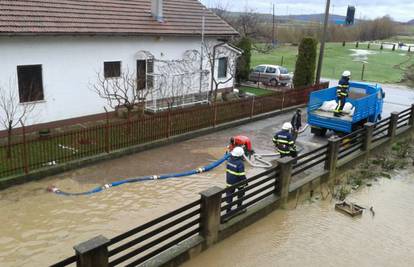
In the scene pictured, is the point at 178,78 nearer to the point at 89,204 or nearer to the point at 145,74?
the point at 145,74

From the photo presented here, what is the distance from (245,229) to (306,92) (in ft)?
42.9

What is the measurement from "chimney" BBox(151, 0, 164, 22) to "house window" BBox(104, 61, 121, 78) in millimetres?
3117

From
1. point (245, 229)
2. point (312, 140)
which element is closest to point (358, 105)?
point (312, 140)

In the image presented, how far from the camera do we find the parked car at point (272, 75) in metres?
25.9

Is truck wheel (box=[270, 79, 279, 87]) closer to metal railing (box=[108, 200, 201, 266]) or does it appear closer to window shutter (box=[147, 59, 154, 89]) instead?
window shutter (box=[147, 59, 154, 89])

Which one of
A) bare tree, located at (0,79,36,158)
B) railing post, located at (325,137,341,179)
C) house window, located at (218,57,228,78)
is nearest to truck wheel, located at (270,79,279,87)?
house window, located at (218,57,228,78)

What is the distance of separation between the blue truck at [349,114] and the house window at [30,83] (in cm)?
939

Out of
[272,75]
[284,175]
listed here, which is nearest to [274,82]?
[272,75]

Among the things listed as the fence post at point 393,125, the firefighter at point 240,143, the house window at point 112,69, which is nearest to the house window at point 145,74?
the house window at point 112,69

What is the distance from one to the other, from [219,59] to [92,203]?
13.4 m

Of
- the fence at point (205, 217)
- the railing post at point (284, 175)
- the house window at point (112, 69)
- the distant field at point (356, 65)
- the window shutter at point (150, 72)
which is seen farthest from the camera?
the distant field at point (356, 65)

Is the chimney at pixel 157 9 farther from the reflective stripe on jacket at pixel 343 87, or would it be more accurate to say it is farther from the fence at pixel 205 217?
the fence at pixel 205 217

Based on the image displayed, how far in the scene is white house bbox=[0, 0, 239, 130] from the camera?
12.4m

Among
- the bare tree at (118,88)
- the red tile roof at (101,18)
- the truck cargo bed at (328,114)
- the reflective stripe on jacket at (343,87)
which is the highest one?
the red tile roof at (101,18)
